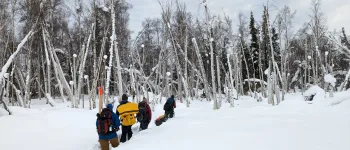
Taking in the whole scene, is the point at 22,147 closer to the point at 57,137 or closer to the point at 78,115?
the point at 57,137

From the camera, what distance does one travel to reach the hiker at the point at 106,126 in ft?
28.4

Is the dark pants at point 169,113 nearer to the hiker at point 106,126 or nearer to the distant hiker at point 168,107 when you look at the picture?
the distant hiker at point 168,107

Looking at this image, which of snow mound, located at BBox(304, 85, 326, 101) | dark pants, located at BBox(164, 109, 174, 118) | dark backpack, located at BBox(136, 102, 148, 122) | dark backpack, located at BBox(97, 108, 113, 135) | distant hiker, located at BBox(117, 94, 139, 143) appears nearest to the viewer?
dark backpack, located at BBox(97, 108, 113, 135)

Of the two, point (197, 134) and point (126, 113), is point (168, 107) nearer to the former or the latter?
point (126, 113)

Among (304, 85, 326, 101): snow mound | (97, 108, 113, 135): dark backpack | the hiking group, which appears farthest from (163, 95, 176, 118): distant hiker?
(304, 85, 326, 101): snow mound

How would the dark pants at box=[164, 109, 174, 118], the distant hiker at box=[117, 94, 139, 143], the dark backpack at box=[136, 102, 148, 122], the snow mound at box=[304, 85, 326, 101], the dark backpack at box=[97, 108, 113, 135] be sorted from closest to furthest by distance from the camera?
the dark backpack at box=[97, 108, 113, 135] < the distant hiker at box=[117, 94, 139, 143] < the dark backpack at box=[136, 102, 148, 122] < the dark pants at box=[164, 109, 174, 118] < the snow mound at box=[304, 85, 326, 101]

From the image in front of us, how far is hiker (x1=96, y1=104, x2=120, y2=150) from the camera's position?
8.66 meters

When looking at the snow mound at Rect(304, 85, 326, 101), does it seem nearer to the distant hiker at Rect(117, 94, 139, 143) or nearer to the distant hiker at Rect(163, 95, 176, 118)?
the distant hiker at Rect(163, 95, 176, 118)

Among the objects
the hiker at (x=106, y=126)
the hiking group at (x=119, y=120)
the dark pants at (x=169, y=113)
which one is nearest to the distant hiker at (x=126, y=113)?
the hiking group at (x=119, y=120)

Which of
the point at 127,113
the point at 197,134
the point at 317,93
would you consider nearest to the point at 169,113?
the point at 127,113

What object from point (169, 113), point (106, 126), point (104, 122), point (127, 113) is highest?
point (127, 113)

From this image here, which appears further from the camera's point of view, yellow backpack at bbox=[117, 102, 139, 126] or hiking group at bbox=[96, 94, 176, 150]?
yellow backpack at bbox=[117, 102, 139, 126]

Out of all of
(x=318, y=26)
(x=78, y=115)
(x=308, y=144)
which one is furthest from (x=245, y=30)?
(x=308, y=144)

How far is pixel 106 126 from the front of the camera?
865cm
